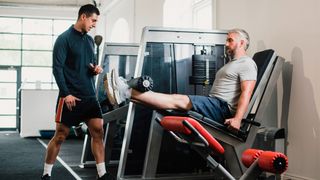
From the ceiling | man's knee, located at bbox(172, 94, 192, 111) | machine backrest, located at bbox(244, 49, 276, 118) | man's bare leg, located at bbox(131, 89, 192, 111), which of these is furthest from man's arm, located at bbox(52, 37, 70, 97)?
the ceiling

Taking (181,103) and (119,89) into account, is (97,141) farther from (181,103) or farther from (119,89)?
(181,103)

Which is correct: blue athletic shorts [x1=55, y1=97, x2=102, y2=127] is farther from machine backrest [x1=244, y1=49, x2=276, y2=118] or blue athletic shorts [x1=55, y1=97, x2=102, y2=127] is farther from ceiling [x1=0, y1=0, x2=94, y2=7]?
ceiling [x1=0, y1=0, x2=94, y2=7]

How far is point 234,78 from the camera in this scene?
3.33 m

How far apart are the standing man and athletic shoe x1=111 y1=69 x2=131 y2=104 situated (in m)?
0.30

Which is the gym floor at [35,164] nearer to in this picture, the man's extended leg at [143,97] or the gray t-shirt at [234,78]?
the man's extended leg at [143,97]

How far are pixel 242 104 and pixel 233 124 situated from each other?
18 centimetres

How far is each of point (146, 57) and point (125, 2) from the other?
200 inches

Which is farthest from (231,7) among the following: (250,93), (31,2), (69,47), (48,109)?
(31,2)

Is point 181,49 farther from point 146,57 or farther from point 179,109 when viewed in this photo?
point 179,109

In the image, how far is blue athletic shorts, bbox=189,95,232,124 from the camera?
3.13 metres

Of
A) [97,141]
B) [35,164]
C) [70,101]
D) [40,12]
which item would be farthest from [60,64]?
[40,12]

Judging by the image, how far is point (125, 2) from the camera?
28.5 ft

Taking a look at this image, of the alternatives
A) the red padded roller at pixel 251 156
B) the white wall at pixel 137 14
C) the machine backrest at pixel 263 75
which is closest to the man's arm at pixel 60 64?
the machine backrest at pixel 263 75

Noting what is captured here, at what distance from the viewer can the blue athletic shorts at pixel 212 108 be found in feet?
10.3
